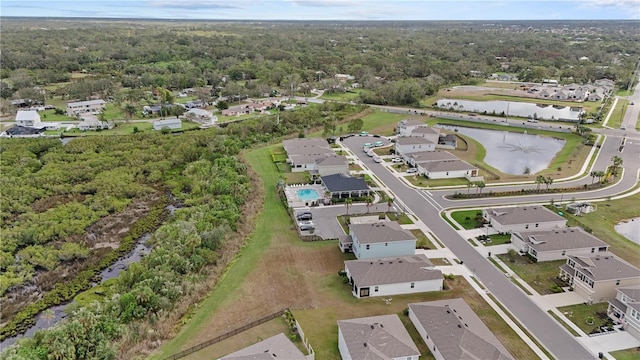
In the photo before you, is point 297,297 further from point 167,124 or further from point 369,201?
point 167,124

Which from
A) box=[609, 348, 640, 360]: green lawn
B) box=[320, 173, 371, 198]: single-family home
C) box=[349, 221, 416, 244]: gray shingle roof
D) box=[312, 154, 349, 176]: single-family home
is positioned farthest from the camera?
box=[312, 154, 349, 176]: single-family home

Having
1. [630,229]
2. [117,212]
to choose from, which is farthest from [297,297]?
[630,229]

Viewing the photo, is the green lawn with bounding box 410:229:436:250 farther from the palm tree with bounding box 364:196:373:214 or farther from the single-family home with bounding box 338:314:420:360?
the single-family home with bounding box 338:314:420:360

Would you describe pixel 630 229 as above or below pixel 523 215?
below

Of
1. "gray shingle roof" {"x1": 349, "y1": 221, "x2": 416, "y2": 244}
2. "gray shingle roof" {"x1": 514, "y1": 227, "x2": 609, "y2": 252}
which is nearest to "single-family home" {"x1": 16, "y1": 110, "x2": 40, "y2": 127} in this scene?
"gray shingle roof" {"x1": 349, "y1": 221, "x2": 416, "y2": 244}

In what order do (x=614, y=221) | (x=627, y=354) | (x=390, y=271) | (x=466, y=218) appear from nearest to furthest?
(x=627, y=354) → (x=390, y=271) → (x=466, y=218) → (x=614, y=221)

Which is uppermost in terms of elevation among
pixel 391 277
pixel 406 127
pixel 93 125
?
pixel 406 127

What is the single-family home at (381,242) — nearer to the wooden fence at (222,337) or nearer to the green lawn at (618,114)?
the wooden fence at (222,337)

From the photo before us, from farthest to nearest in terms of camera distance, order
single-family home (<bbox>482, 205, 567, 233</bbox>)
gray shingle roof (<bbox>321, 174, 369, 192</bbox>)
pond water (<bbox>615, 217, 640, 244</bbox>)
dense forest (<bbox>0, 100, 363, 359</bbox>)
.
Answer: gray shingle roof (<bbox>321, 174, 369, 192</bbox>) → pond water (<bbox>615, 217, 640, 244</bbox>) → single-family home (<bbox>482, 205, 567, 233</bbox>) → dense forest (<bbox>0, 100, 363, 359</bbox>)
